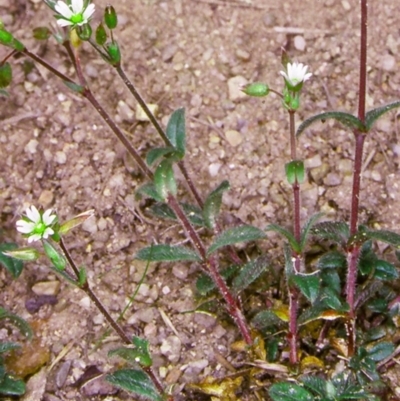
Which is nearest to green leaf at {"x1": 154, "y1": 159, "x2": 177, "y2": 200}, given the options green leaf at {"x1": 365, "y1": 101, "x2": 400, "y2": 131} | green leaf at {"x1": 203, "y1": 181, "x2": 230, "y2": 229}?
green leaf at {"x1": 203, "y1": 181, "x2": 230, "y2": 229}

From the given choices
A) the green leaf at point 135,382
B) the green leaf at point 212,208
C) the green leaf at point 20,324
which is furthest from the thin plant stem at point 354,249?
the green leaf at point 20,324

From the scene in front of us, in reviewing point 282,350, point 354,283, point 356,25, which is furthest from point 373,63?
point 282,350

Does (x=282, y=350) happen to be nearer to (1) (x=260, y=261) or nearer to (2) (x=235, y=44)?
(1) (x=260, y=261)

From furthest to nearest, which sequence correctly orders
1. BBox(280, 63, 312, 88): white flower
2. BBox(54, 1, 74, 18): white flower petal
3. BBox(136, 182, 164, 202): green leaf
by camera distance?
BBox(136, 182, 164, 202): green leaf → BBox(54, 1, 74, 18): white flower petal → BBox(280, 63, 312, 88): white flower

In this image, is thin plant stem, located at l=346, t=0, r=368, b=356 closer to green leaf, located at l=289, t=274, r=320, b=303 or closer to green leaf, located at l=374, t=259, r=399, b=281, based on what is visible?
green leaf, located at l=374, t=259, r=399, b=281

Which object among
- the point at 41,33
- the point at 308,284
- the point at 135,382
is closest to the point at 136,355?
the point at 135,382

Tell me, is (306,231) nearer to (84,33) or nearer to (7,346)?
(84,33)

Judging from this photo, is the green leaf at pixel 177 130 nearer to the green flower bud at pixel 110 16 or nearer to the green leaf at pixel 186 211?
the green leaf at pixel 186 211

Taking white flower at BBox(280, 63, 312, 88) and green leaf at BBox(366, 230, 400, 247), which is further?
green leaf at BBox(366, 230, 400, 247)
